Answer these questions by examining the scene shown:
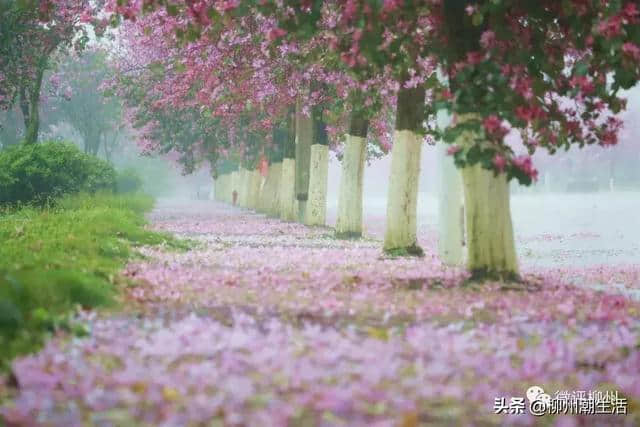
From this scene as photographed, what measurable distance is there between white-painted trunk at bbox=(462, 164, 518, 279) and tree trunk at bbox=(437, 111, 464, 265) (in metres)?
4.26

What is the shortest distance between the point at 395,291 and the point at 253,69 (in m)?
17.0

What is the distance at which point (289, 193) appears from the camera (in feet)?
133

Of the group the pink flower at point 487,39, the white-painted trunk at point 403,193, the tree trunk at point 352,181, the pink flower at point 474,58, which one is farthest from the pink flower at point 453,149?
the tree trunk at point 352,181

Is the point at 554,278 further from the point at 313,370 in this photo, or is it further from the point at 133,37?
the point at 133,37

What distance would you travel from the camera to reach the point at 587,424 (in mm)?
6801

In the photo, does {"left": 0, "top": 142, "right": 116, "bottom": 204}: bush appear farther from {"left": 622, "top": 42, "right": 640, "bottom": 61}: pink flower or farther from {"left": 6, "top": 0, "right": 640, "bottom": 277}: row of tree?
{"left": 622, "top": 42, "right": 640, "bottom": 61}: pink flower

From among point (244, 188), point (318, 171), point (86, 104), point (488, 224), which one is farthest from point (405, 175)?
point (86, 104)

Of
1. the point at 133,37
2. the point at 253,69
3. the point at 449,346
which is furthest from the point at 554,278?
the point at 133,37

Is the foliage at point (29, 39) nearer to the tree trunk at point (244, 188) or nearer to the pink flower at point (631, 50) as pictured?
the pink flower at point (631, 50)

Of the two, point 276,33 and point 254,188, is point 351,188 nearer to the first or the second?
point 276,33

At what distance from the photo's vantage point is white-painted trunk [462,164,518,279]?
14125mm

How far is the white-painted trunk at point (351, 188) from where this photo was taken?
27.0 metres

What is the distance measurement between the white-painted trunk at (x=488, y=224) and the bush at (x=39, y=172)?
21788 millimetres

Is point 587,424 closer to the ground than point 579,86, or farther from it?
closer to the ground
